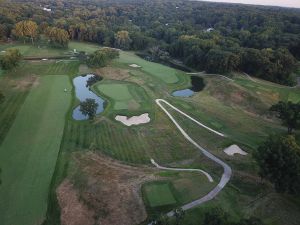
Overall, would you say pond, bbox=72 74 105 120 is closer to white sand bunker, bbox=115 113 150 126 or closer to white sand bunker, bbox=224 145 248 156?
white sand bunker, bbox=115 113 150 126

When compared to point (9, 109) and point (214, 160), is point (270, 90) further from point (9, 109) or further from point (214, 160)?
point (9, 109)

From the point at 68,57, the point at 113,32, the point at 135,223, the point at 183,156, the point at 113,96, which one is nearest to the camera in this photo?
the point at 135,223

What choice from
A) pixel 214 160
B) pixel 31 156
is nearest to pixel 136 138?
pixel 214 160

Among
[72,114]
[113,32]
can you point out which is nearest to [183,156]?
[72,114]

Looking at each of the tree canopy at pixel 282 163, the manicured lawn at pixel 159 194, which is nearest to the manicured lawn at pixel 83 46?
the manicured lawn at pixel 159 194

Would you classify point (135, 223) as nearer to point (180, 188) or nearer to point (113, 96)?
point (180, 188)

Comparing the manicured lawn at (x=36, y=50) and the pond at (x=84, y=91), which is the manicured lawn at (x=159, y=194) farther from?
the manicured lawn at (x=36, y=50)
